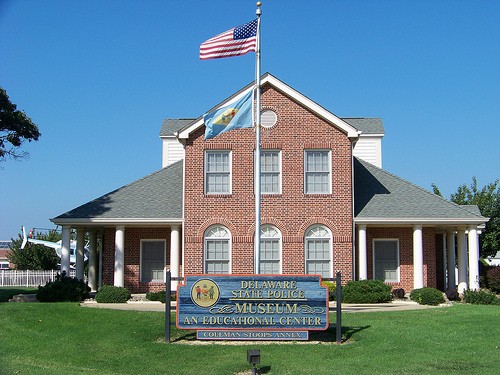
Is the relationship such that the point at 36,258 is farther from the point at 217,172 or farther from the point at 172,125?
the point at 217,172

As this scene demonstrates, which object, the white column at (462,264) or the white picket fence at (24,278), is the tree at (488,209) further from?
the white picket fence at (24,278)

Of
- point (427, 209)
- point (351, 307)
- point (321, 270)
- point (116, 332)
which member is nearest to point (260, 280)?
point (116, 332)

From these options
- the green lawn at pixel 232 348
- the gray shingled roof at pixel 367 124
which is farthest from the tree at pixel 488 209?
the green lawn at pixel 232 348

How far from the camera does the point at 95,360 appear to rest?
47.7ft

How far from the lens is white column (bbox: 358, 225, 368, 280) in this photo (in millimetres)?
27109

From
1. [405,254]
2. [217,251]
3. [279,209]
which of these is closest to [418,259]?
[405,254]

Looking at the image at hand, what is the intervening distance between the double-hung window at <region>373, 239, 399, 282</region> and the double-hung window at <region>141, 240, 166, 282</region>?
9259mm

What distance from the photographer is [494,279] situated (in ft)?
103

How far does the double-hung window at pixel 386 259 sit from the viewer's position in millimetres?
28719

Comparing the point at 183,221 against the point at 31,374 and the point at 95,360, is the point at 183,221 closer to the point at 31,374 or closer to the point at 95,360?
the point at 95,360

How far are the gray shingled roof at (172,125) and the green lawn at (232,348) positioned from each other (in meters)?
17.7

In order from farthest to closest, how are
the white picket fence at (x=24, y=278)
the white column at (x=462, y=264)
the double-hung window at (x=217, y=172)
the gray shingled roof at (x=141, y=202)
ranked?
the white picket fence at (x=24, y=278) < the white column at (x=462, y=264) < the gray shingled roof at (x=141, y=202) < the double-hung window at (x=217, y=172)

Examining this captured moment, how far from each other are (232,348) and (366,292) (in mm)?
10764

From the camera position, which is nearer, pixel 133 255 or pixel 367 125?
pixel 133 255
